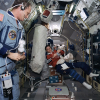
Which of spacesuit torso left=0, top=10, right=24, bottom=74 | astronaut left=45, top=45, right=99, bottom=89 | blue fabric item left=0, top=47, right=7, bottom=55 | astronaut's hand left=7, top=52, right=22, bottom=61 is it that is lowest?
astronaut left=45, top=45, right=99, bottom=89

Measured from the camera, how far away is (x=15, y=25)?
1491 mm

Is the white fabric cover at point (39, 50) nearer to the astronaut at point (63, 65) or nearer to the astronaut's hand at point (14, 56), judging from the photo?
the astronaut at point (63, 65)

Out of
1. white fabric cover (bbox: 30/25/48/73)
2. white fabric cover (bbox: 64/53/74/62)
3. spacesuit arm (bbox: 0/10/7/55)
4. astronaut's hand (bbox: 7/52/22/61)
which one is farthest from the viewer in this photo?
white fabric cover (bbox: 64/53/74/62)

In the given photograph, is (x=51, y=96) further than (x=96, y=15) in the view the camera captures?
No

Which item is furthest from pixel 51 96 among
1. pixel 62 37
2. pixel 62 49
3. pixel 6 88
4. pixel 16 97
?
pixel 62 37

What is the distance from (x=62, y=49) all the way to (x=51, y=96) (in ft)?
6.28

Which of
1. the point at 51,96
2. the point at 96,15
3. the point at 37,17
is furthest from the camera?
the point at 37,17

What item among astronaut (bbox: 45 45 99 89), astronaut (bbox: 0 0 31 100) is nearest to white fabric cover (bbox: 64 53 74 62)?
astronaut (bbox: 45 45 99 89)

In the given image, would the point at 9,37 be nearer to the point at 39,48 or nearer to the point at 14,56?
the point at 14,56

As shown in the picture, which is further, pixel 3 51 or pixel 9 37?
pixel 9 37

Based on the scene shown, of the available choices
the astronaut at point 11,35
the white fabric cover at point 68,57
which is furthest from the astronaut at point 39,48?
the astronaut at point 11,35

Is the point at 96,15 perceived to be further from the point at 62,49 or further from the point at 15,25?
the point at 15,25

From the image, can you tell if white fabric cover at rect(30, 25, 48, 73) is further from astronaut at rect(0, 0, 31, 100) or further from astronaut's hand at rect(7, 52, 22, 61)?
astronaut's hand at rect(7, 52, 22, 61)

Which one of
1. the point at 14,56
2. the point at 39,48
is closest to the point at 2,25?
the point at 14,56
